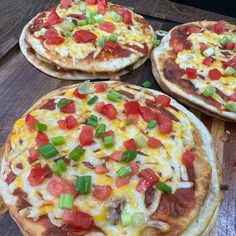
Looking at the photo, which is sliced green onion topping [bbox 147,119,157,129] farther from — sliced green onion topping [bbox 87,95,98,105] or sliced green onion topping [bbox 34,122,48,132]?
sliced green onion topping [bbox 34,122,48,132]

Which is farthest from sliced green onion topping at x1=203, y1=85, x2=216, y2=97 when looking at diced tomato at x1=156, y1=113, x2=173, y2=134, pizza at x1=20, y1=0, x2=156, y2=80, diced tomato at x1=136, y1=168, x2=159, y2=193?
diced tomato at x1=136, y1=168, x2=159, y2=193

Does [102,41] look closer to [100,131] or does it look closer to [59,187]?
[100,131]

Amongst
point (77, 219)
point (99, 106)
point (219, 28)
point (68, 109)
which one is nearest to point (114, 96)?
point (99, 106)

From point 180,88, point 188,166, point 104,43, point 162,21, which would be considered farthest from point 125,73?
point 188,166

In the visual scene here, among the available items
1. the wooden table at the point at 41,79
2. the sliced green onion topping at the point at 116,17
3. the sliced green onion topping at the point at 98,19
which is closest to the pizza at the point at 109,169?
the wooden table at the point at 41,79

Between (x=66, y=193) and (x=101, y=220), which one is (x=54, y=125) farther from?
(x=101, y=220)
